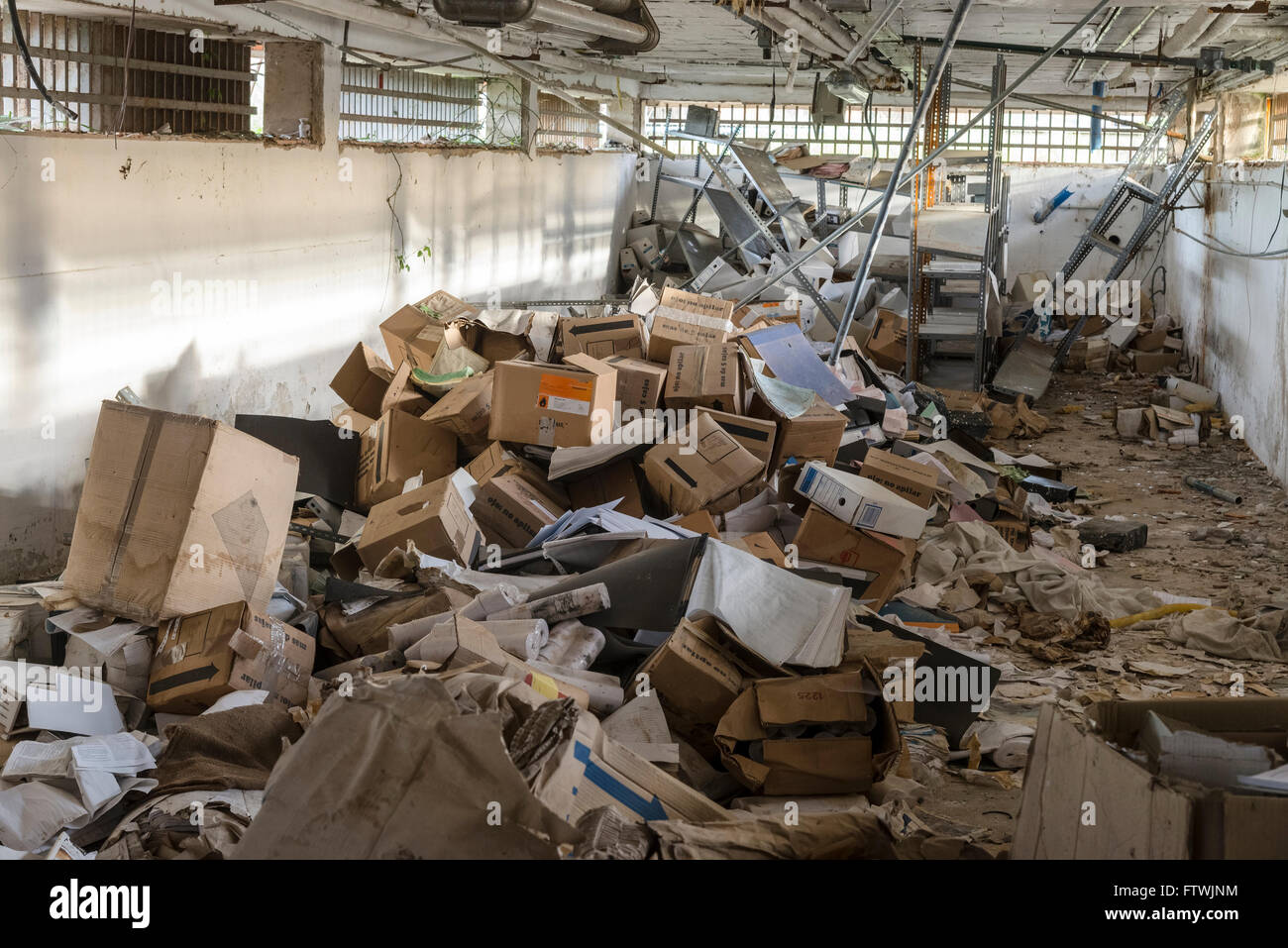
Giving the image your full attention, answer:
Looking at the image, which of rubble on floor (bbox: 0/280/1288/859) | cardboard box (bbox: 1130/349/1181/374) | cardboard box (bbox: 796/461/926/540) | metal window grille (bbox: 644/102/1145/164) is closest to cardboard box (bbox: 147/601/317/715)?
rubble on floor (bbox: 0/280/1288/859)

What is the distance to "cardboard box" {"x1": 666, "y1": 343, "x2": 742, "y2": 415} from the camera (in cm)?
529

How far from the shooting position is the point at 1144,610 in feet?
16.1

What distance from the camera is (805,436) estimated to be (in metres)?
5.33

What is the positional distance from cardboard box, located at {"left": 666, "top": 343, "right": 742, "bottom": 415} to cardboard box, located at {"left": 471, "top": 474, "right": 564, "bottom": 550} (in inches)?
40.0

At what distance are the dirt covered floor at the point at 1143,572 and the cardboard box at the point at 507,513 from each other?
1.86 metres

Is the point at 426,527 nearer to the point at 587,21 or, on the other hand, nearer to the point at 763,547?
the point at 763,547

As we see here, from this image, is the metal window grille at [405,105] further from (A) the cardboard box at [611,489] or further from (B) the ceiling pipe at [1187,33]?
(B) the ceiling pipe at [1187,33]

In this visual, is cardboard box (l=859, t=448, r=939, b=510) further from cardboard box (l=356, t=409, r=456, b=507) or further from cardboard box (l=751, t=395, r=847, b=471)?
cardboard box (l=356, t=409, r=456, b=507)

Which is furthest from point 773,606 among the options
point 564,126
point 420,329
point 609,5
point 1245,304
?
point 564,126

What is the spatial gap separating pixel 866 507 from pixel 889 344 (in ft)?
16.1
